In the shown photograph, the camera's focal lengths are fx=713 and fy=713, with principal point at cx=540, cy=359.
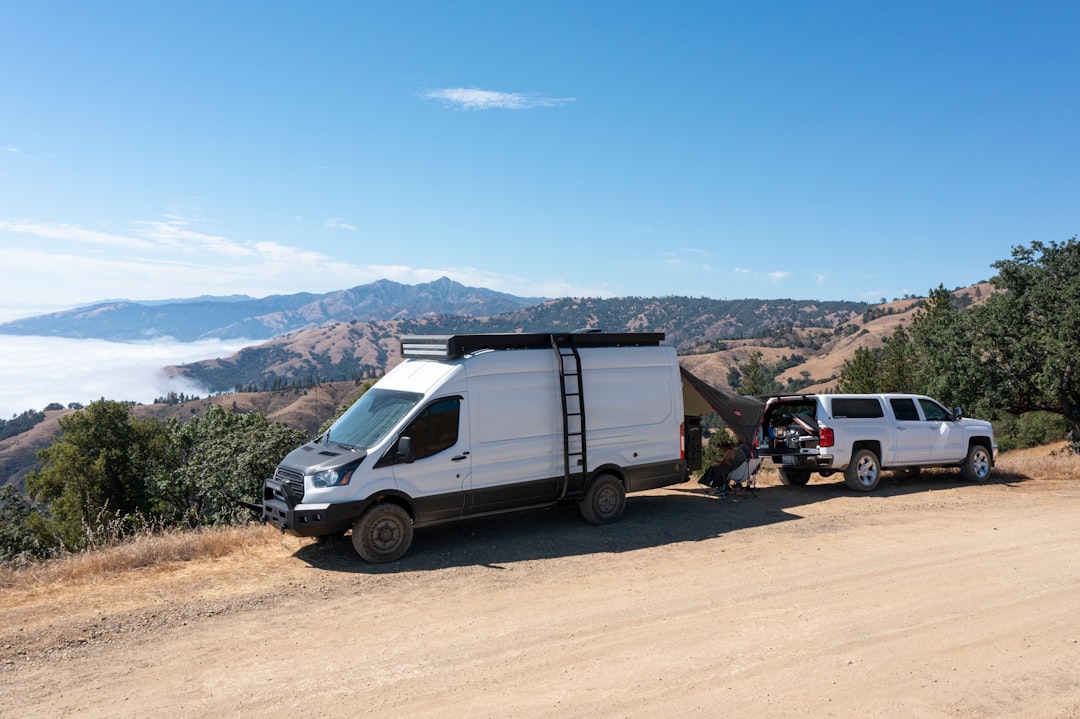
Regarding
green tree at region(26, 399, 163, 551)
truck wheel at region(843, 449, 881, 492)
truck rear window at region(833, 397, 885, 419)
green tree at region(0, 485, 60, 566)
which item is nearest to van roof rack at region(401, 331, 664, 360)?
truck rear window at region(833, 397, 885, 419)

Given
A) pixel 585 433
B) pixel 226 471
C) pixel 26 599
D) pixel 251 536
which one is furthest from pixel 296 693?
pixel 226 471

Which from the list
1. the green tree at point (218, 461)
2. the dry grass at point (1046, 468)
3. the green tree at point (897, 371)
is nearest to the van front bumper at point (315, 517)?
the green tree at point (218, 461)

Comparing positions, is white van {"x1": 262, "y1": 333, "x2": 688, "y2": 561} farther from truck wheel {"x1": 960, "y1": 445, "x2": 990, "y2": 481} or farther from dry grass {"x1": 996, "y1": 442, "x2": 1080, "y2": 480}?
dry grass {"x1": 996, "y1": 442, "x2": 1080, "y2": 480}

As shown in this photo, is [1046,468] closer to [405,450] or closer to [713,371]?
[405,450]

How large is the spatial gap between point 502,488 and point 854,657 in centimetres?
511

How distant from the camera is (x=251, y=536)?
33.1 ft

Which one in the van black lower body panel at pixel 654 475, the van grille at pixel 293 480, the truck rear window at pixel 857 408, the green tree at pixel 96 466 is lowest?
the green tree at pixel 96 466

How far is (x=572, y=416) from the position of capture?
35.1 ft

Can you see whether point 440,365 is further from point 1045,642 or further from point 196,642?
point 1045,642

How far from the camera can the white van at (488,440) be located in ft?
29.6

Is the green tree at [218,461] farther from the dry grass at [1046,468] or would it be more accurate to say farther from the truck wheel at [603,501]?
the dry grass at [1046,468]

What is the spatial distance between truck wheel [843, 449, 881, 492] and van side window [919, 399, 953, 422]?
1.88 meters

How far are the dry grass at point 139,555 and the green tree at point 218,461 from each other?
12.4 meters

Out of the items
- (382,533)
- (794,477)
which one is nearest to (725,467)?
(794,477)
